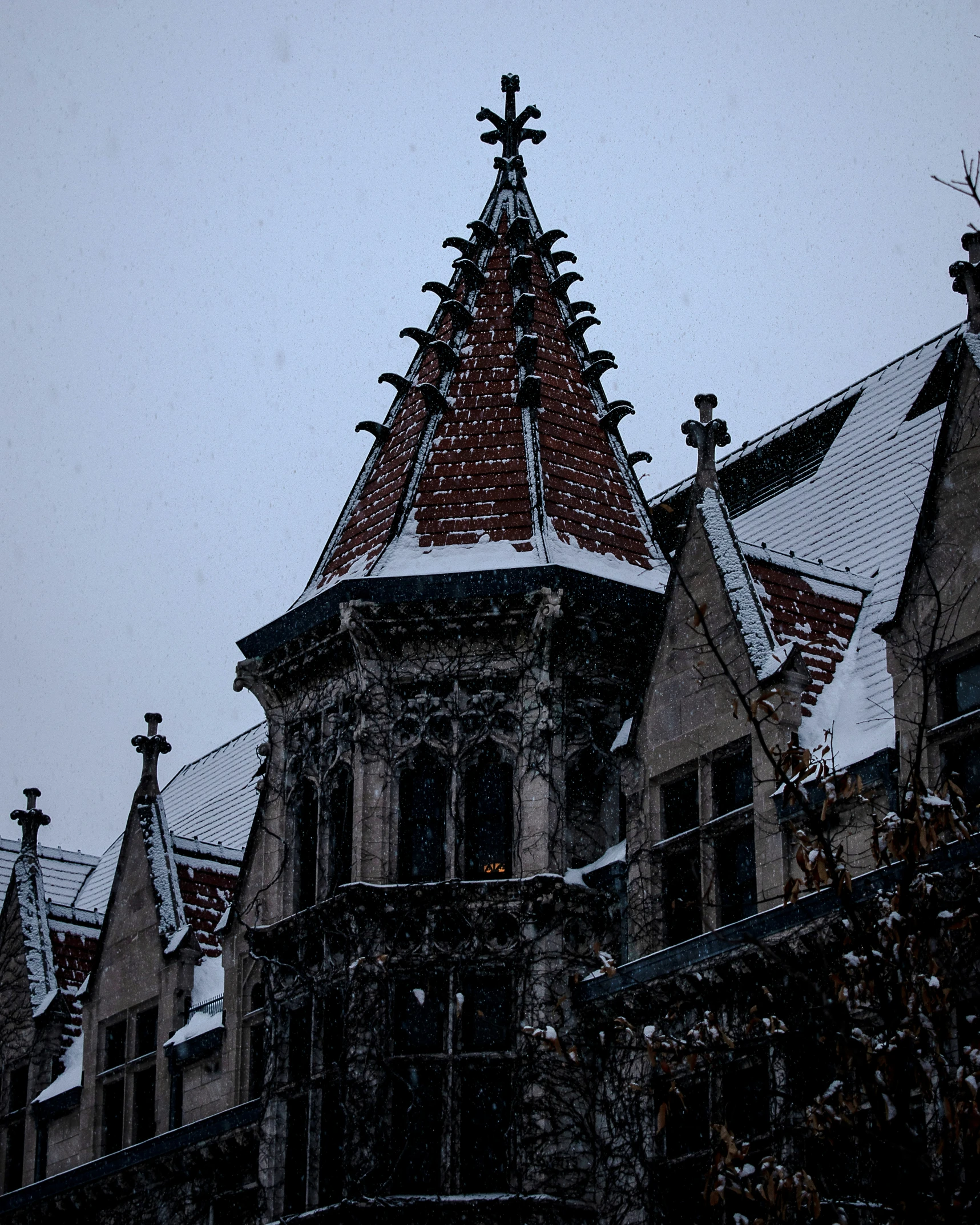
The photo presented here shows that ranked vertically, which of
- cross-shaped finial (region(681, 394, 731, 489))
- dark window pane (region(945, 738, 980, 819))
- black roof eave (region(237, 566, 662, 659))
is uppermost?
cross-shaped finial (region(681, 394, 731, 489))

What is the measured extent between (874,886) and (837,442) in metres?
11.6

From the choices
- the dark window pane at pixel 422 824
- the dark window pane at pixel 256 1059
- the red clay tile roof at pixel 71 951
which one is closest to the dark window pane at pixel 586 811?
the dark window pane at pixel 422 824

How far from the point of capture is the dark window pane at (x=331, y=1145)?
20344 millimetres

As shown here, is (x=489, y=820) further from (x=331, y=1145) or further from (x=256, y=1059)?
(x=256, y=1059)

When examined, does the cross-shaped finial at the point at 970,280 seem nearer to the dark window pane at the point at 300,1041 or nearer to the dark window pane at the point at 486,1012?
the dark window pane at the point at 486,1012

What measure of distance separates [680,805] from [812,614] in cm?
243

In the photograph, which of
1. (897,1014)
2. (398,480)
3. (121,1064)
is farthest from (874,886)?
(121,1064)

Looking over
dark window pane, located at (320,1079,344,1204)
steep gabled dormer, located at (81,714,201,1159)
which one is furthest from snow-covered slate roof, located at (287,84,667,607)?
dark window pane, located at (320,1079,344,1204)

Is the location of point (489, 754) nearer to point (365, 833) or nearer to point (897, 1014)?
point (365, 833)

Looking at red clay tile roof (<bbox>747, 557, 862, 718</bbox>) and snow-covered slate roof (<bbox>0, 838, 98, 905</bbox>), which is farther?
snow-covered slate roof (<bbox>0, 838, 98, 905</bbox>)

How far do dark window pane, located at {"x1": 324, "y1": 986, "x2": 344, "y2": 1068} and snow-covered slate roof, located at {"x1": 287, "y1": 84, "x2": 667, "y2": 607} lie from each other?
15.7ft

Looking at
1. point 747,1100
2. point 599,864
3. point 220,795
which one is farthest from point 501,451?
point 220,795

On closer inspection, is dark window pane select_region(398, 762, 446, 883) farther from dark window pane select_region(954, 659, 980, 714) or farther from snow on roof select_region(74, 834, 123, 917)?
snow on roof select_region(74, 834, 123, 917)

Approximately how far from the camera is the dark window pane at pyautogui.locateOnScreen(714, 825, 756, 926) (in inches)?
741
